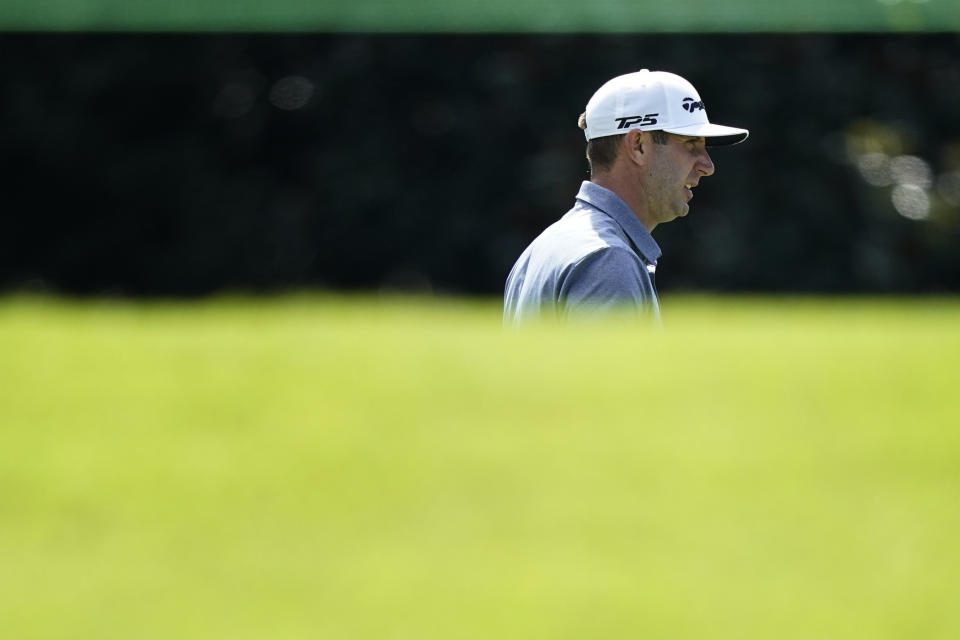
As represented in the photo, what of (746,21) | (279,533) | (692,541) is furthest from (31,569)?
(746,21)

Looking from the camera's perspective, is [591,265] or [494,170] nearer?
[591,265]

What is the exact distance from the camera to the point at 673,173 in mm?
2123

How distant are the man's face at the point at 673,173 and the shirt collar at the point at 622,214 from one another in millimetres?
29

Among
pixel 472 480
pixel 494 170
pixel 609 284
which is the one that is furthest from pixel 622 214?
pixel 494 170

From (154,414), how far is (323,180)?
4109 mm

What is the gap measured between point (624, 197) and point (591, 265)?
5.4 inches

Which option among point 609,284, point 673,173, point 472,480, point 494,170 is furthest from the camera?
point 494,170

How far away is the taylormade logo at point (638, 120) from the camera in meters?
2.11

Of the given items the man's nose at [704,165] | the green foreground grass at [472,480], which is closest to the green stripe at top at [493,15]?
the green foreground grass at [472,480]

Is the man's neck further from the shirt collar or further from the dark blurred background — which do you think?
the dark blurred background

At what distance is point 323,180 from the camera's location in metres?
6.67

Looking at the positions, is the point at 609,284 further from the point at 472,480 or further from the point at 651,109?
the point at 472,480

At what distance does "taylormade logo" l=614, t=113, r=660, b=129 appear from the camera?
6.93 feet

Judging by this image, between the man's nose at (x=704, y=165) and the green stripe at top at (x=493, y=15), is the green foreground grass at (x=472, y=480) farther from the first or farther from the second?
the green stripe at top at (x=493, y=15)
